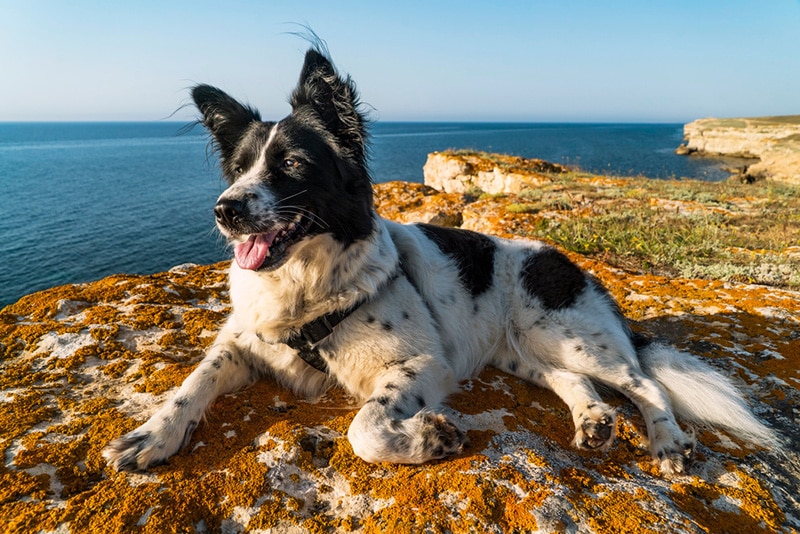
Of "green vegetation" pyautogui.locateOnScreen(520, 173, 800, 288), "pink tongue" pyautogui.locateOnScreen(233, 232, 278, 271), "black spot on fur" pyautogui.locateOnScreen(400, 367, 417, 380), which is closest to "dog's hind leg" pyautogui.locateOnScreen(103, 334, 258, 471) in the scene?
"pink tongue" pyautogui.locateOnScreen(233, 232, 278, 271)

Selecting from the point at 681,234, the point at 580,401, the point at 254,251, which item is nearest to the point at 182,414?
the point at 254,251

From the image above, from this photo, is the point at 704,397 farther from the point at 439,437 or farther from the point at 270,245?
the point at 270,245

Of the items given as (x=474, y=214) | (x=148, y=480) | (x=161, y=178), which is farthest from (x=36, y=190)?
(x=148, y=480)

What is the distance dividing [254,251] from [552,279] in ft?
8.45

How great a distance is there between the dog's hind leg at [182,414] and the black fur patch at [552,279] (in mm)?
2491

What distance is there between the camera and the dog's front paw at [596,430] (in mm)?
2684

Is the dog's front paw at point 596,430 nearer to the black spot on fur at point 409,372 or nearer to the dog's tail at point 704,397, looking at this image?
the dog's tail at point 704,397

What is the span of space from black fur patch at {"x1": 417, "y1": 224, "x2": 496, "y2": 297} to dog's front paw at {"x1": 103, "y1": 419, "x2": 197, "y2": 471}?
252cm

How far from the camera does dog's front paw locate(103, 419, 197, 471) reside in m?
2.28

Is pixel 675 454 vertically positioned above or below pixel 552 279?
below

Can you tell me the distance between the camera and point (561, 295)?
3879 millimetres

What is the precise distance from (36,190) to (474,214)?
1816 inches

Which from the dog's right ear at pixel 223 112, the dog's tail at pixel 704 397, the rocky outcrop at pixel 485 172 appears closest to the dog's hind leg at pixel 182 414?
the dog's right ear at pixel 223 112

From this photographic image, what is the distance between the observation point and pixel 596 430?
106 inches
